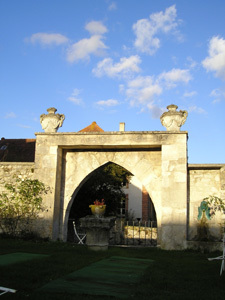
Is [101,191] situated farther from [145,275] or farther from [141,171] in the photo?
[145,275]

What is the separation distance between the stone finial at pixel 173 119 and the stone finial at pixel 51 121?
10.1ft

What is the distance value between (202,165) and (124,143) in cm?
225

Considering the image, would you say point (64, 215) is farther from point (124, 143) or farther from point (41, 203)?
point (124, 143)

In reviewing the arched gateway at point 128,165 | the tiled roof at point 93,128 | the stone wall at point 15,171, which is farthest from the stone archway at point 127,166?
the tiled roof at point 93,128

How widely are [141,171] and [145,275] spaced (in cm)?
526

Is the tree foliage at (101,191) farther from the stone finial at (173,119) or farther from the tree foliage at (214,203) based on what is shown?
the tree foliage at (214,203)

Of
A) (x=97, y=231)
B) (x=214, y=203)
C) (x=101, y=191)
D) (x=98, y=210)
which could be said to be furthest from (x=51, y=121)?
(x=101, y=191)

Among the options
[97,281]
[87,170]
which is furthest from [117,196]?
A: [97,281]

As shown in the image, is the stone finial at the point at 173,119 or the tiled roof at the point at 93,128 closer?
the stone finial at the point at 173,119

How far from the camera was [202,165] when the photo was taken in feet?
32.6

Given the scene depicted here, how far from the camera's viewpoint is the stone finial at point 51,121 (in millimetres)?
10812

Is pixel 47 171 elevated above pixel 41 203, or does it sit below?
above

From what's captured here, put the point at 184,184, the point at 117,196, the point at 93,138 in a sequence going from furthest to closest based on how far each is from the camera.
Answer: the point at 117,196
the point at 93,138
the point at 184,184

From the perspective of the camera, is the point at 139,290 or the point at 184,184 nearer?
the point at 139,290
